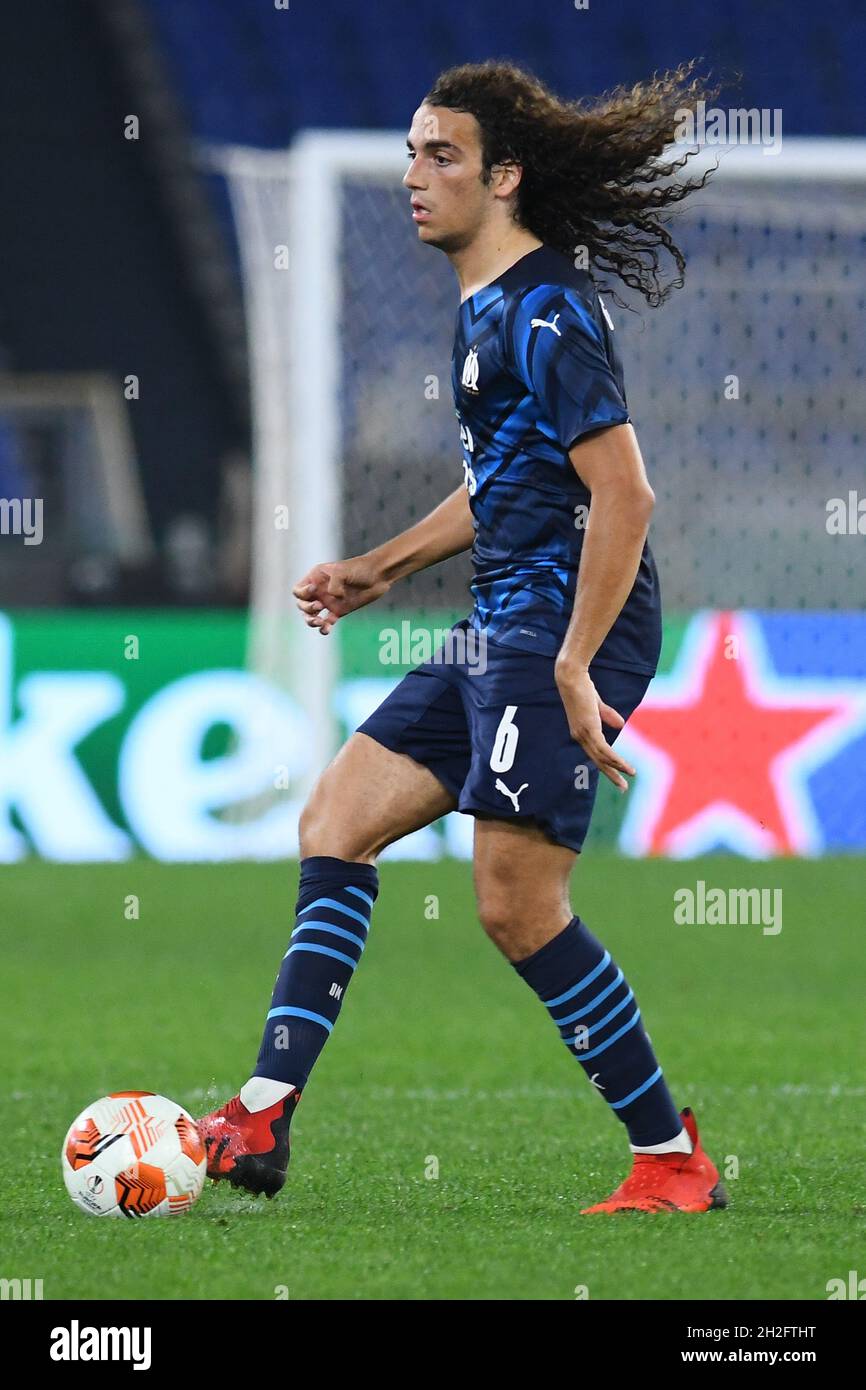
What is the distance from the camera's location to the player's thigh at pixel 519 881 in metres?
3.78

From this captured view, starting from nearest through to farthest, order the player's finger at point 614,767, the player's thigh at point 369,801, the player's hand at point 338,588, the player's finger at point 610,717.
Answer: the player's finger at point 614,767
the player's finger at point 610,717
the player's thigh at point 369,801
the player's hand at point 338,588

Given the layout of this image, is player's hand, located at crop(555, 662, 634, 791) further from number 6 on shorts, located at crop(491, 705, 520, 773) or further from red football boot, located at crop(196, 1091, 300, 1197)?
red football boot, located at crop(196, 1091, 300, 1197)

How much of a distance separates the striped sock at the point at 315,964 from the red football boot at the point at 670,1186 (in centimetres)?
58

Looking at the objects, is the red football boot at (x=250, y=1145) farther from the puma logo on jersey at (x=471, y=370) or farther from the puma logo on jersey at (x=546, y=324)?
the puma logo on jersey at (x=546, y=324)

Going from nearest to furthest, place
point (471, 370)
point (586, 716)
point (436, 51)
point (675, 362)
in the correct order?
1. point (586, 716)
2. point (471, 370)
3. point (675, 362)
4. point (436, 51)

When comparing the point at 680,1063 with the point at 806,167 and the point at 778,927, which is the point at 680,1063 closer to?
the point at 778,927

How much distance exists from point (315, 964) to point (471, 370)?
3.61 feet

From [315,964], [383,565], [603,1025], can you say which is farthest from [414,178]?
[603,1025]

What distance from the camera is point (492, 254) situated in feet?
12.9

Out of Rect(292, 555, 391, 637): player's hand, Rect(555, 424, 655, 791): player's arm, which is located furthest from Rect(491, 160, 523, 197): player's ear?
Rect(292, 555, 391, 637): player's hand

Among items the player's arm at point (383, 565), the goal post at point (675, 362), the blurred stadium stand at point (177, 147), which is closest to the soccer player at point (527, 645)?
the player's arm at point (383, 565)

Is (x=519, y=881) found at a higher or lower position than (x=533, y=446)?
lower

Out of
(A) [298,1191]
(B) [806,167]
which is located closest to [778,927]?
(B) [806,167]

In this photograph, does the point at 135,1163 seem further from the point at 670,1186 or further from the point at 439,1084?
the point at 439,1084
